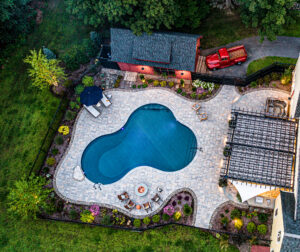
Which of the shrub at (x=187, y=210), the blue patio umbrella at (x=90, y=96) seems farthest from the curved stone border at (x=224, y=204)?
the blue patio umbrella at (x=90, y=96)

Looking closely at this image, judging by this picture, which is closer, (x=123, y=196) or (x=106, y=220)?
(x=106, y=220)

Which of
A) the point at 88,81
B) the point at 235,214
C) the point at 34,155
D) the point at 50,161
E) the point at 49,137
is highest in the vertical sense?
the point at 88,81

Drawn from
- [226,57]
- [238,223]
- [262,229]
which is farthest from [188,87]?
[262,229]

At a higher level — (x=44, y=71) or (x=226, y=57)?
(x=226, y=57)

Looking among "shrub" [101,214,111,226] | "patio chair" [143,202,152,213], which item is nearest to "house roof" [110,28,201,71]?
"patio chair" [143,202,152,213]

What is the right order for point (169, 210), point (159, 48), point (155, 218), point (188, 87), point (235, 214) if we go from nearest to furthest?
point (235, 214) < point (155, 218) < point (169, 210) < point (159, 48) < point (188, 87)

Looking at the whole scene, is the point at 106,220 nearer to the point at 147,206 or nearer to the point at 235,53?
the point at 147,206

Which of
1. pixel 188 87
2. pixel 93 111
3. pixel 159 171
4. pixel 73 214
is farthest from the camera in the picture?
pixel 188 87

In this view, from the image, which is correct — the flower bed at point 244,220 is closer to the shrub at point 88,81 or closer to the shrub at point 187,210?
the shrub at point 187,210
